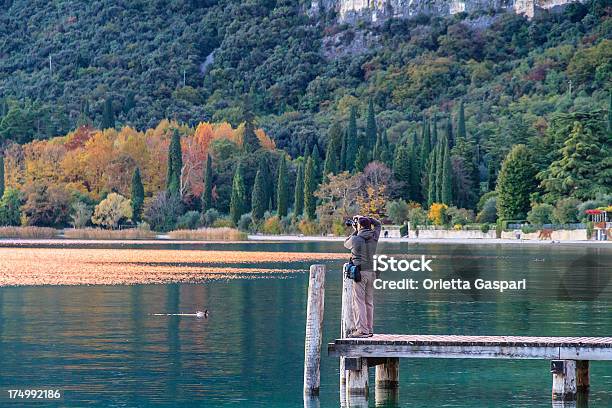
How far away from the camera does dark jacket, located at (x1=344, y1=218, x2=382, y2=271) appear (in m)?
23.7

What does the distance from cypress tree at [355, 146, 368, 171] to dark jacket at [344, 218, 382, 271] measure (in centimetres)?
9096

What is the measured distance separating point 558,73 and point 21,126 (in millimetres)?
58433

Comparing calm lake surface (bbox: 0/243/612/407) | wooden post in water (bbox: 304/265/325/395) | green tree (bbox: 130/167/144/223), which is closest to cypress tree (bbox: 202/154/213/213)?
green tree (bbox: 130/167/144/223)

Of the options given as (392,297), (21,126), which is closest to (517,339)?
(392,297)

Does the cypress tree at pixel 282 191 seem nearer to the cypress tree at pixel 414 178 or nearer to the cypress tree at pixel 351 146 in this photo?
the cypress tree at pixel 351 146

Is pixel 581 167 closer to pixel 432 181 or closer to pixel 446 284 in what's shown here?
pixel 432 181

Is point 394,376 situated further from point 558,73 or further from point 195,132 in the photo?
point 558,73

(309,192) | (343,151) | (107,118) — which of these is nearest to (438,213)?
(309,192)

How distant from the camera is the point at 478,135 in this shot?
12769cm

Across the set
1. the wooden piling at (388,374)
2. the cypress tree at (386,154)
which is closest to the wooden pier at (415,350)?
the wooden piling at (388,374)

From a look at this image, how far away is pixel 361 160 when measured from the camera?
115 metres

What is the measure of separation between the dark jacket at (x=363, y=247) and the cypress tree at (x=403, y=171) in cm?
8862

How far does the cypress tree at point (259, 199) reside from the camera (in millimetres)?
116000

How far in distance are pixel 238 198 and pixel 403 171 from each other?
1327 centimetres
